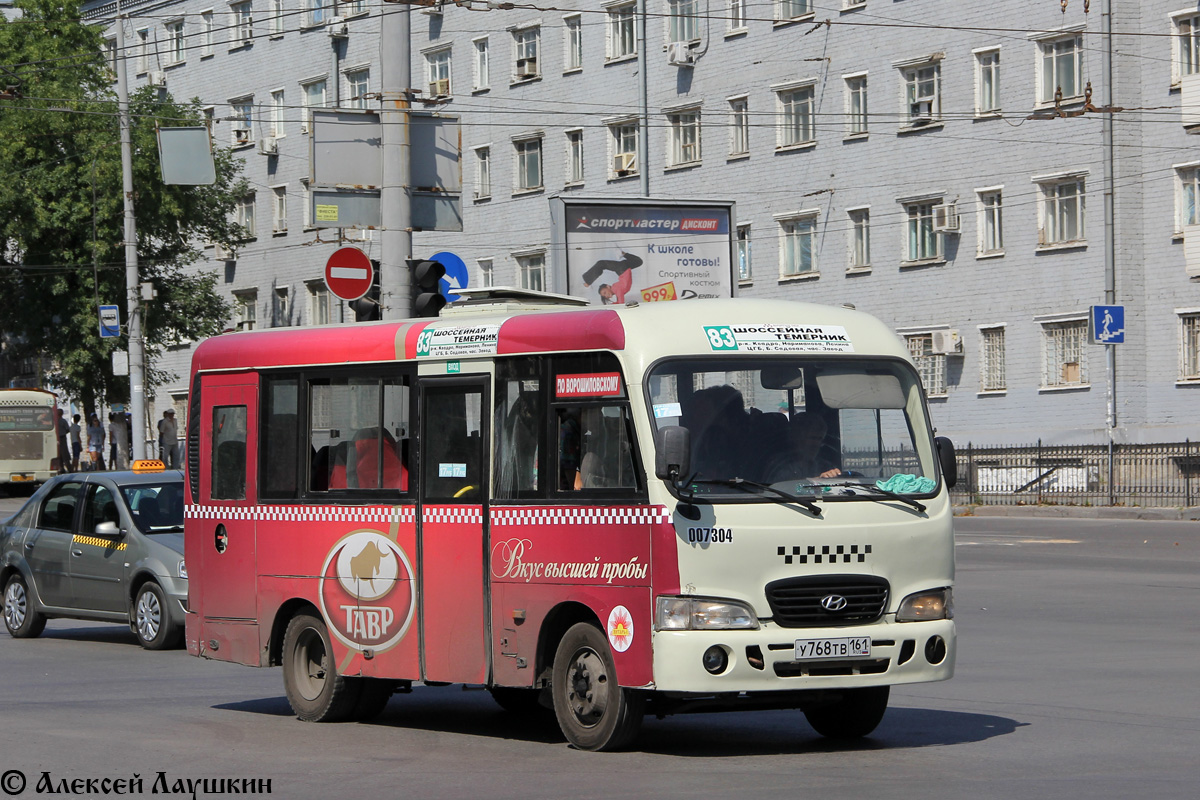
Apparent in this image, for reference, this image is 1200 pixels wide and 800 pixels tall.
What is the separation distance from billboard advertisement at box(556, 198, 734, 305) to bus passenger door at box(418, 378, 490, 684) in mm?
12541

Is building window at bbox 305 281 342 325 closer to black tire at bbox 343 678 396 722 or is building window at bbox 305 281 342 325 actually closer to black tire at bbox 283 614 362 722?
black tire at bbox 283 614 362 722

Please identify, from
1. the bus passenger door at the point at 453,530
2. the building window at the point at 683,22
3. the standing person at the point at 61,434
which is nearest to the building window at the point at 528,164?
the building window at the point at 683,22

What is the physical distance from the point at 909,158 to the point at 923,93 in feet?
5.17

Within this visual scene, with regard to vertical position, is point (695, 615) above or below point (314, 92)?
below

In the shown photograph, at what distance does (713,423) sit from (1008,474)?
110 ft

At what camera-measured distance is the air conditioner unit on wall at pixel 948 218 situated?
147 feet

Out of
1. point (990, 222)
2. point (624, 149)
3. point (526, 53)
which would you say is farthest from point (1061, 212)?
point (526, 53)

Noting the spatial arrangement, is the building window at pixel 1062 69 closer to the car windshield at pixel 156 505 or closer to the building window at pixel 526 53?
the building window at pixel 526 53

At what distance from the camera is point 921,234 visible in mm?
46312

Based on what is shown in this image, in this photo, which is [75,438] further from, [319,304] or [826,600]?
[826,600]

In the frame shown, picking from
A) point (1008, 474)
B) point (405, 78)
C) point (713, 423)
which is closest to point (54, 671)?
point (405, 78)

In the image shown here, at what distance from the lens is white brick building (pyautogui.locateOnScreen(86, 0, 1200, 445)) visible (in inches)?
1634

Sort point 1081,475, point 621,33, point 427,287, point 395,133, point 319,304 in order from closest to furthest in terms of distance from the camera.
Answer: point 427,287
point 395,133
point 1081,475
point 621,33
point 319,304

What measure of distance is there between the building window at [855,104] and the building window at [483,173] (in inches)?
579
